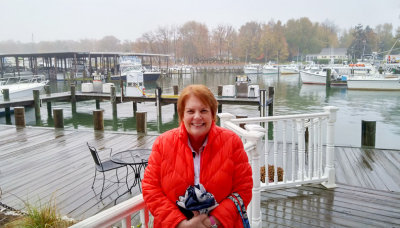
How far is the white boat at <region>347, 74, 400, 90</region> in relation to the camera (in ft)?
100

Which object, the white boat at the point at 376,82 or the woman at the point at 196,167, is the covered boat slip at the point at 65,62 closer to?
the white boat at the point at 376,82

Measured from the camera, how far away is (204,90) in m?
1.85

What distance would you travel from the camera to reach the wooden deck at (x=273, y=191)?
3.67 meters

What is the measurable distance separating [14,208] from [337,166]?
16.6 feet

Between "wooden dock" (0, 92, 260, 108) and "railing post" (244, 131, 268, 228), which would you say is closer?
"railing post" (244, 131, 268, 228)

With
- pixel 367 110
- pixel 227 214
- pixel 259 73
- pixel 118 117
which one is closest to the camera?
pixel 227 214

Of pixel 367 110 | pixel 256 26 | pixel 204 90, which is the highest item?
pixel 256 26

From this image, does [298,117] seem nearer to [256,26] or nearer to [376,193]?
[376,193]

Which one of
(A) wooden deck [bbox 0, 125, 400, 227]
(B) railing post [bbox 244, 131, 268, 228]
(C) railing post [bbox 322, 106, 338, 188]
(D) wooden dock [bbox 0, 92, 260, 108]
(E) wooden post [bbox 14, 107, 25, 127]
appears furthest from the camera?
(D) wooden dock [bbox 0, 92, 260, 108]

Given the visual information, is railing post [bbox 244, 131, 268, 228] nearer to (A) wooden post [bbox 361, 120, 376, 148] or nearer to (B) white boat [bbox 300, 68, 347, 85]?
(A) wooden post [bbox 361, 120, 376, 148]

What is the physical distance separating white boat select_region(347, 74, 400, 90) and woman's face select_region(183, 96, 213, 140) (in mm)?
33375

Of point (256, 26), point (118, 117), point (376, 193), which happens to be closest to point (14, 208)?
point (376, 193)

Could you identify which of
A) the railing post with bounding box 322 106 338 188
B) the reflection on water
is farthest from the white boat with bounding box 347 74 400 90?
the railing post with bounding box 322 106 338 188

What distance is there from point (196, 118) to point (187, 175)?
32 centimetres
